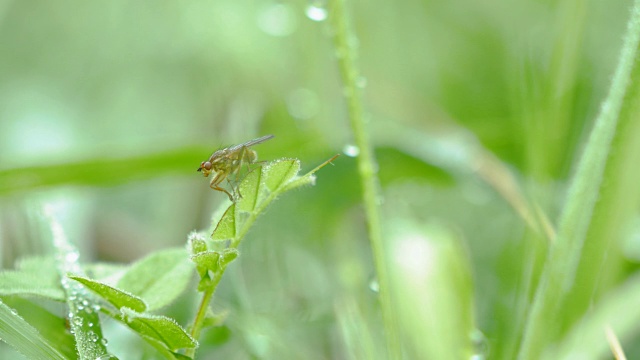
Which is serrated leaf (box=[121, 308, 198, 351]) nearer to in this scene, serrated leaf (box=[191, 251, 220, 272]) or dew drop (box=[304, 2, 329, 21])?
serrated leaf (box=[191, 251, 220, 272])

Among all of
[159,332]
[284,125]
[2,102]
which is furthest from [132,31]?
[159,332]

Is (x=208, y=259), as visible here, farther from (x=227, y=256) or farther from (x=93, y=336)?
(x=93, y=336)

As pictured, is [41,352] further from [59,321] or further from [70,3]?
[70,3]

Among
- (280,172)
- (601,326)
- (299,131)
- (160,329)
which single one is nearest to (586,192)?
(601,326)

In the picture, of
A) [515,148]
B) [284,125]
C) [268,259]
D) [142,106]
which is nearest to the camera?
[268,259]

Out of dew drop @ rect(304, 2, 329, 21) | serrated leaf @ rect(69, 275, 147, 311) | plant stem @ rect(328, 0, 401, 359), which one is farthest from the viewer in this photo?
dew drop @ rect(304, 2, 329, 21)

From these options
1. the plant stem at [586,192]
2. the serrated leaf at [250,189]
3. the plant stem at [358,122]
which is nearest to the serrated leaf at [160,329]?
the serrated leaf at [250,189]

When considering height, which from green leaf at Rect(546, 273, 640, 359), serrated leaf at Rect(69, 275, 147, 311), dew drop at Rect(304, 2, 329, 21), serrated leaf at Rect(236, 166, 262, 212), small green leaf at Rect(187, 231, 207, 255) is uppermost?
dew drop at Rect(304, 2, 329, 21)

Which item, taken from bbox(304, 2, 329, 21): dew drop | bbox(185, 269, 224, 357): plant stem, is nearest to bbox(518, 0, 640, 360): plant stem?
bbox(185, 269, 224, 357): plant stem
